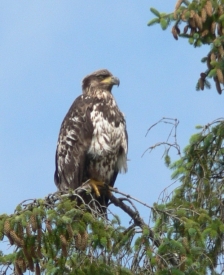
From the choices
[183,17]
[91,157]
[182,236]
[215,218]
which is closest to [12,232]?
[182,236]

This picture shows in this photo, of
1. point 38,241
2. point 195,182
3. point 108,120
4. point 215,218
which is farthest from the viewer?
point 108,120

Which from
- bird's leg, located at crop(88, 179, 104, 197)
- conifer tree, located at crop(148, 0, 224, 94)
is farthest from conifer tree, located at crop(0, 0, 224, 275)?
bird's leg, located at crop(88, 179, 104, 197)

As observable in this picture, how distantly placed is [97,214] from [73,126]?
3.29m

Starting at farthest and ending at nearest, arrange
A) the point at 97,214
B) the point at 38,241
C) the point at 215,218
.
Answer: the point at 215,218
the point at 97,214
the point at 38,241

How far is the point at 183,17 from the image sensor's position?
24.7 ft

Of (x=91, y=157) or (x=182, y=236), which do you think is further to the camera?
(x=91, y=157)

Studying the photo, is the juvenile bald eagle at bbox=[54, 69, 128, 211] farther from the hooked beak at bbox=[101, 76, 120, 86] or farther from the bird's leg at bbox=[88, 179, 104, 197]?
the hooked beak at bbox=[101, 76, 120, 86]

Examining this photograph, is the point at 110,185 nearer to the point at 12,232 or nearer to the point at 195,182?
the point at 195,182

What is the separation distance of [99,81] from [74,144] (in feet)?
3.52

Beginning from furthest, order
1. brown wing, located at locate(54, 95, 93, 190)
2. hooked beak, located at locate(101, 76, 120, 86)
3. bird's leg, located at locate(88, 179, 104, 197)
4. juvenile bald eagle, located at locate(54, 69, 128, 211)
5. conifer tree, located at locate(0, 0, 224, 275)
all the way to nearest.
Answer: hooked beak, located at locate(101, 76, 120, 86), brown wing, located at locate(54, 95, 93, 190), juvenile bald eagle, located at locate(54, 69, 128, 211), bird's leg, located at locate(88, 179, 104, 197), conifer tree, located at locate(0, 0, 224, 275)

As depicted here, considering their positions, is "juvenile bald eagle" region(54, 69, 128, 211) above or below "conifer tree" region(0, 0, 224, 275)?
above

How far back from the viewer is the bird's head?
10.4 meters

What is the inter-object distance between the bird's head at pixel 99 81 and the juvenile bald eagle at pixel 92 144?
0.80 feet

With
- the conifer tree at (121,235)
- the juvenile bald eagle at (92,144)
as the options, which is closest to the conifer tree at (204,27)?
the conifer tree at (121,235)
